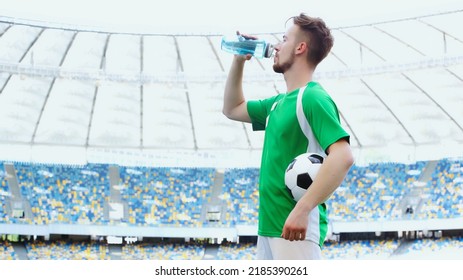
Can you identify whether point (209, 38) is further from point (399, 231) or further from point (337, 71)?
point (399, 231)

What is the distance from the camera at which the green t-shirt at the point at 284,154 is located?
2.90m

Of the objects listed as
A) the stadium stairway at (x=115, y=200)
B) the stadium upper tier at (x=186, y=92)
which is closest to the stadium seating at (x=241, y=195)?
the stadium upper tier at (x=186, y=92)

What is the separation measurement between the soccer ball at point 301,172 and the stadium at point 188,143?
16905 mm

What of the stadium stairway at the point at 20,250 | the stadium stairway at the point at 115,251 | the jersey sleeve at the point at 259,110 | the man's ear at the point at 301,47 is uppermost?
the man's ear at the point at 301,47

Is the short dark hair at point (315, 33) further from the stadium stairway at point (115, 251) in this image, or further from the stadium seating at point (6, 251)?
the stadium stairway at point (115, 251)

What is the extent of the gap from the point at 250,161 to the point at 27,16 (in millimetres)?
12604

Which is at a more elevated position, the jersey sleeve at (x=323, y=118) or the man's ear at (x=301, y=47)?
the man's ear at (x=301, y=47)

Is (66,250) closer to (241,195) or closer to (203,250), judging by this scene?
(203,250)

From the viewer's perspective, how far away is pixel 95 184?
28.7m

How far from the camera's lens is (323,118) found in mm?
2828

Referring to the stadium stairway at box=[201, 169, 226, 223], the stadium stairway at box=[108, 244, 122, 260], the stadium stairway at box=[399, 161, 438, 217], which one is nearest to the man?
the stadium stairway at box=[108, 244, 122, 260]

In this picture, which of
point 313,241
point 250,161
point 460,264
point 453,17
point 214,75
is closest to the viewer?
point 313,241

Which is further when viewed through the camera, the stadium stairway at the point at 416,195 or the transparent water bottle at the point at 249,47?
the stadium stairway at the point at 416,195

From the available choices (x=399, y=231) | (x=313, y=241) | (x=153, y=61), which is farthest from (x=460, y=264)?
(x=399, y=231)
